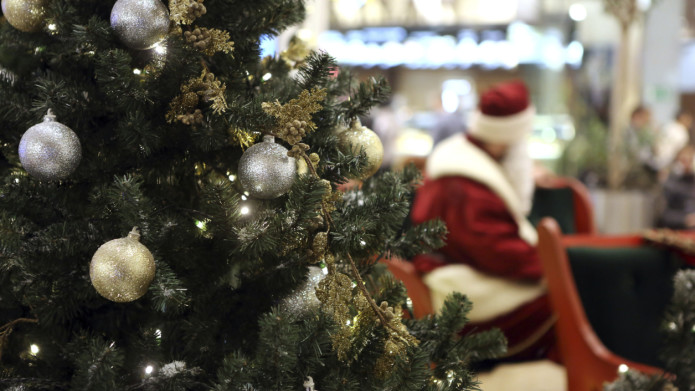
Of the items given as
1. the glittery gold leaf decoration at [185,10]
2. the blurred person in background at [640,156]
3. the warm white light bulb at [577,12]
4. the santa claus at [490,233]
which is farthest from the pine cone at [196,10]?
the warm white light bulb at [577,12]

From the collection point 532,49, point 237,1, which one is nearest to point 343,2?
point 532,49

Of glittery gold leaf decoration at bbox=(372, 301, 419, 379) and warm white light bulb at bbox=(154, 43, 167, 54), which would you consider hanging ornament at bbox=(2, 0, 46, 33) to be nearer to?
warm white light bulb at bbox=(154, 43, 167, 54)

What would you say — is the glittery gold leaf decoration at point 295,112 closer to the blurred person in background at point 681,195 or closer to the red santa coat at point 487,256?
the red santa coat at point 487,256

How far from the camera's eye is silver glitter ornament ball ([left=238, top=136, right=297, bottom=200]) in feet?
3.34

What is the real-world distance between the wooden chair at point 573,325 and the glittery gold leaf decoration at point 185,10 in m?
1.72

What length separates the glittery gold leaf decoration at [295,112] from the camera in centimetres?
103

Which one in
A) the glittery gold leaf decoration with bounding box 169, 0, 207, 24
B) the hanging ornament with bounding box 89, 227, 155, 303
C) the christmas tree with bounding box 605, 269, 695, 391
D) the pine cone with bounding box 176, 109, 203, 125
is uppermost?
the glittery gold leaf decoration with bounding box 169, 0, 207, 24

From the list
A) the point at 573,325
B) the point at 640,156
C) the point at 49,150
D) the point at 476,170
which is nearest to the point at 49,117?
the point at 49,150

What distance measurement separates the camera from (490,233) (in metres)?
3.36

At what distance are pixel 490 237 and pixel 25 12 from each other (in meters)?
2.61

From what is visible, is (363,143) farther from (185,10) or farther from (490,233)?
(490,233)

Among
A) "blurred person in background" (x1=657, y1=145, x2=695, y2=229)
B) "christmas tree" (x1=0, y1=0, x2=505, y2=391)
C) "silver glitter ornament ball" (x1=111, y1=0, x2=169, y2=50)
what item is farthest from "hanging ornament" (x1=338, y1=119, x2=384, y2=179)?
"blurred person in background" (x1=657, y1=145, x2=695, y2=229)

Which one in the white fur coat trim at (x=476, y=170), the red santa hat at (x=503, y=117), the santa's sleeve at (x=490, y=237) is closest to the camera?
the santa's sleeve at (x=490, y=237)

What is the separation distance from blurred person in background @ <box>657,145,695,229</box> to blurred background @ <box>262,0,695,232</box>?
2.53ft
